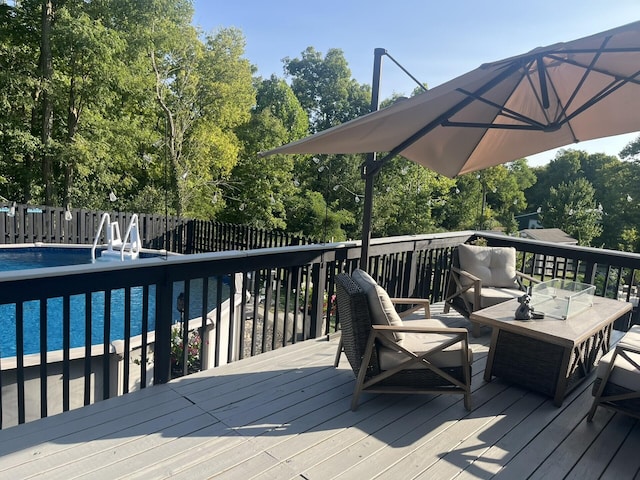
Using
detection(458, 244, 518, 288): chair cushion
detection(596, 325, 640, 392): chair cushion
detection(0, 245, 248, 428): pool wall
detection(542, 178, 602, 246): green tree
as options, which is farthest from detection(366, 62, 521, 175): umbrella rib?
detection(542, 178, 602, 246): green tree

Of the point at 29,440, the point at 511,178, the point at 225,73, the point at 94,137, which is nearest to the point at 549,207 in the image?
the point at 511,178

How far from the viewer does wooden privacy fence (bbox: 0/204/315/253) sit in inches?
417

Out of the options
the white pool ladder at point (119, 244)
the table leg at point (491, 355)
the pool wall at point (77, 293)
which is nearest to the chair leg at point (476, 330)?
the table leg at point (491, 355)

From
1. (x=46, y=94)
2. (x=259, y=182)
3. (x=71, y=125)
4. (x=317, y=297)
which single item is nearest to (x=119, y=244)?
(x=71, y=125)

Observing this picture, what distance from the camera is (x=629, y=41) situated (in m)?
2.08

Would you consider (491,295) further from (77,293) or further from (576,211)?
(576,211)

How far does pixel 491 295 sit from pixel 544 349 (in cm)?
135

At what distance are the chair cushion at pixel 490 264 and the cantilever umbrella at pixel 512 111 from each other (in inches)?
36.1

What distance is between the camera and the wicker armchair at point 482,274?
14.2 feet

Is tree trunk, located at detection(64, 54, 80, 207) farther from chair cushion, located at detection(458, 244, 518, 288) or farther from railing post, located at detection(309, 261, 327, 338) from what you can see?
chair cushion, located at detection(458, 244, 518, 288)

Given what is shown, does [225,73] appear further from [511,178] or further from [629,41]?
[511,178]

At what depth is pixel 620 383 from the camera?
8.27 feet

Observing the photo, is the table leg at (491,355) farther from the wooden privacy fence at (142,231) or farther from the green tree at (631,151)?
the green tree at (631,151)

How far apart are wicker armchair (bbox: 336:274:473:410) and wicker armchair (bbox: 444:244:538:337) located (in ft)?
5.70
